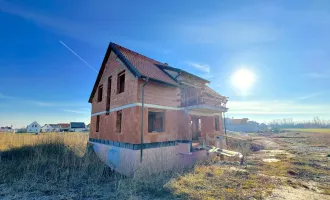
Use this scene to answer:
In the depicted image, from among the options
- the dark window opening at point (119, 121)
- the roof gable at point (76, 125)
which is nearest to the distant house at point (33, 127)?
the roof gable at point (76, 125)

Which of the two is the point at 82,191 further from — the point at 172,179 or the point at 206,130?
the point at 206,130

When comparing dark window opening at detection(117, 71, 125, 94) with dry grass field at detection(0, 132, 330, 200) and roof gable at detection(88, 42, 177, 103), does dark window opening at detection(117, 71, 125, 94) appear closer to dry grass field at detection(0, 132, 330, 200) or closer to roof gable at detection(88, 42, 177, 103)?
roof gable at detection(88, 42, 177, 103)

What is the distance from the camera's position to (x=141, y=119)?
991 cm

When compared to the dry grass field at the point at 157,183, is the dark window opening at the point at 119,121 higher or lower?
higher

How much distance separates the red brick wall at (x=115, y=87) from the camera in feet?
34.4

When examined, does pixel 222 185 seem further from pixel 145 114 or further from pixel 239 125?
pixel 239 125

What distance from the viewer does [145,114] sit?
33.6ft

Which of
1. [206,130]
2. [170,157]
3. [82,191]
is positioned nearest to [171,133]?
[170,157]

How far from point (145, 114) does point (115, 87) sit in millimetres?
4176

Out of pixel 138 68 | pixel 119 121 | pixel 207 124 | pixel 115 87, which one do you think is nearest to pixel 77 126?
pixel 115 87

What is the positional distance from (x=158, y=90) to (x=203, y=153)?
6.27m

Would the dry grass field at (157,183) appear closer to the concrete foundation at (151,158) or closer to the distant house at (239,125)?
the concrete foundation at (151,158)

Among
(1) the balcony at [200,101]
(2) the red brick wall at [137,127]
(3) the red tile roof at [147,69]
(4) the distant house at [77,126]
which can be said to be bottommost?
(4) the distant house at [77,126]

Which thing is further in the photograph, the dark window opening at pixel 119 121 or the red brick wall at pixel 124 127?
the dark window opening at pixel 119 121
